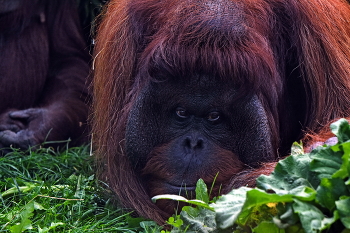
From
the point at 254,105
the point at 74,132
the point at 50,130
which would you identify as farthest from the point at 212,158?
the point at 74,132

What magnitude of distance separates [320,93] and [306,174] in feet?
2.88

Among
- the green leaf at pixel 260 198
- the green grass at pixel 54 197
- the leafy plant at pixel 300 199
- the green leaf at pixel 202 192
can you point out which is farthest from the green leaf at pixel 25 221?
the green leaf at pixel 260 198

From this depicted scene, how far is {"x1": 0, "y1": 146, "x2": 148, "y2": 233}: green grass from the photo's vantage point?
2748mm

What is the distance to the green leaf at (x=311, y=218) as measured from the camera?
1866mm

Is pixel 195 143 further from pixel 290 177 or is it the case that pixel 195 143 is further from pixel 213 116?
pixel 290 177

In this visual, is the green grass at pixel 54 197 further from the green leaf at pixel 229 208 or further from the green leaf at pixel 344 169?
the green leaf at pixel 344 169

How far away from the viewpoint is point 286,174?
211 cm

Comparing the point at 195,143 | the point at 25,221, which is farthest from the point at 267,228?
the point at 25,221

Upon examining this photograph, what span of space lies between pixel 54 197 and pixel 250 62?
118 cm

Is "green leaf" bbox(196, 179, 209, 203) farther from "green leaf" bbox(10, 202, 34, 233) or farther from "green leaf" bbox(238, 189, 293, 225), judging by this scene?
"green leaf" bbox(10, 202, 34, 233)

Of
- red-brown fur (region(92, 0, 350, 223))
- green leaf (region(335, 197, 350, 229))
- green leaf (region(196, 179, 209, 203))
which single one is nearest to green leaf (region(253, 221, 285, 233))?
green leaf (region(335, 197, 350, 229))

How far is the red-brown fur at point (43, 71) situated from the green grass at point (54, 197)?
0.62 m

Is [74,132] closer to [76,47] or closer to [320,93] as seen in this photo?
[76,47]

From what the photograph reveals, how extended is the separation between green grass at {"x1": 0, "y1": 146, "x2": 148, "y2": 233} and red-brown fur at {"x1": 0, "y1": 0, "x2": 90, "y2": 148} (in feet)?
2.02
